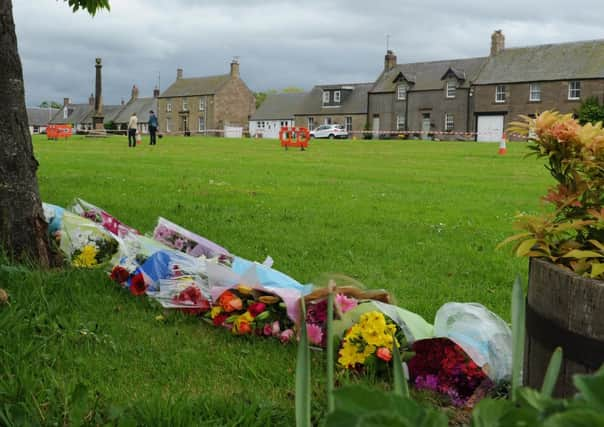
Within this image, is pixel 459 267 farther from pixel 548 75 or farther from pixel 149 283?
pixel 548 75

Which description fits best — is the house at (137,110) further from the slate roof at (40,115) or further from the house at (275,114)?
the slate roof at (40,115)

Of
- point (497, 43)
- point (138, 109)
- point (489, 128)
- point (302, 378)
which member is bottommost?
point (302, 378)

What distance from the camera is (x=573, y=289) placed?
7.25 ft

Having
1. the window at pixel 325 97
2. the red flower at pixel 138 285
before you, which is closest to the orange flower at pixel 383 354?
the red flower at pixel 138 285

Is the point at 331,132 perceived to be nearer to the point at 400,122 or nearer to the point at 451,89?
the point at 400,122

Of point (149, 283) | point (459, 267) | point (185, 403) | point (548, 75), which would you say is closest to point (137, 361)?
point (185, 403)

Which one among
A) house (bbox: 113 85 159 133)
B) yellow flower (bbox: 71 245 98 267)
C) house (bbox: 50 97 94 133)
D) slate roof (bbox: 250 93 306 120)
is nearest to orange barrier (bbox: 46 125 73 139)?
slate roof (bbox: 250 93 306 120)

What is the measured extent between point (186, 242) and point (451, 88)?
5720cm

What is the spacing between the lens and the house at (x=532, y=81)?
50.7 metres

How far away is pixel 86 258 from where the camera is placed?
5.08 metres

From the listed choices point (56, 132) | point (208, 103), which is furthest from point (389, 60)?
point (56, 132)

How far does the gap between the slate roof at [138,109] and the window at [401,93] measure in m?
41.1

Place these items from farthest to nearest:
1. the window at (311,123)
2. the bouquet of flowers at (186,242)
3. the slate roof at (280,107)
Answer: the slate roof at (280,107) → the window at (311,123) → the bouquet of flowers at (186,242)

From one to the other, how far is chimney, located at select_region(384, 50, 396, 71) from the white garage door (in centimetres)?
1339
